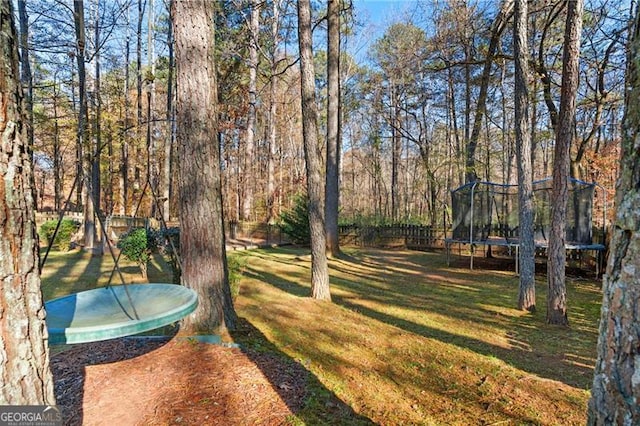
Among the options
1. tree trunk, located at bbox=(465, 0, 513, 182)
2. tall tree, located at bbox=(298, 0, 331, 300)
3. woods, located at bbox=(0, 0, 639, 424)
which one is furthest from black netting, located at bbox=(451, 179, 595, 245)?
tall tree, located at bbox=(298, 0, 331, 300)

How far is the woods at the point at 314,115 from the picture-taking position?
1.03 m

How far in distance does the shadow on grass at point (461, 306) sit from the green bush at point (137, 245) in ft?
7.15

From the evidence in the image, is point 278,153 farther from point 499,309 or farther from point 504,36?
point 499,309

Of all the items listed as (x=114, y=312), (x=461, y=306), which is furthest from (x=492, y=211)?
(x=114, y=312)

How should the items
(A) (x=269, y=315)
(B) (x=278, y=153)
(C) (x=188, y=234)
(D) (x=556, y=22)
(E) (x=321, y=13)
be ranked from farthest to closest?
1. (B) (x=278, y=153)
2. (E) (x=321, y=13)
3. (D) (x=556, y=22)
4. (A) (x=269, y=315)
5. (C) (x=188, y=234)

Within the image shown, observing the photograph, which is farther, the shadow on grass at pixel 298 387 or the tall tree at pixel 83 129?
the tall tree at pixel 83 129

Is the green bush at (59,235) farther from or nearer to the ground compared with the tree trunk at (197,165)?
nearer to the ground

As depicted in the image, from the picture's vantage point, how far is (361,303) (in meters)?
5.46

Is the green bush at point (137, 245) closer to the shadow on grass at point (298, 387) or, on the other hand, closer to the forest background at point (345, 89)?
the forest background at point (345, 89)

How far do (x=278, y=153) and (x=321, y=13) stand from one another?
954 centimetres

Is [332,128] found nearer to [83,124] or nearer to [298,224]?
[298,224]

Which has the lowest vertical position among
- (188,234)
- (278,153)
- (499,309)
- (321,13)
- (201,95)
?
(499,309)

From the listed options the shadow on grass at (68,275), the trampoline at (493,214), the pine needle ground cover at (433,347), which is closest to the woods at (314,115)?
the pine needle ground cover at (433,347)

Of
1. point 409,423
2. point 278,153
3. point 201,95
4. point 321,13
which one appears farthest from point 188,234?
point 278,153
